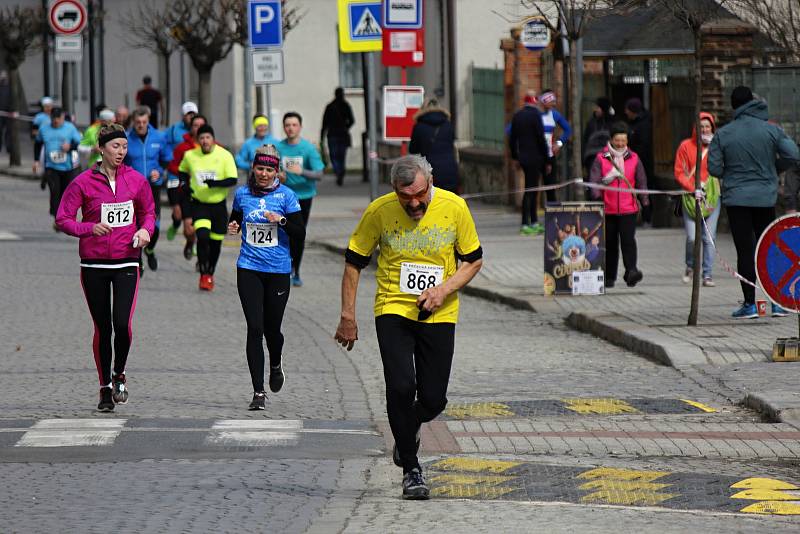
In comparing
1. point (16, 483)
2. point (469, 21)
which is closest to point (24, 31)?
point (469, 21)

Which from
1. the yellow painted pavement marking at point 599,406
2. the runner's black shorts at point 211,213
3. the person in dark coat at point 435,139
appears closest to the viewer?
the yellow painted pavement marking at point 599,406

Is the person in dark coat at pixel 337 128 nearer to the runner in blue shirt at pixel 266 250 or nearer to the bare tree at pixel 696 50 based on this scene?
the bare tree at pixel 696 50

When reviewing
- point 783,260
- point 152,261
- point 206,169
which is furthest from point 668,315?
point 152,261

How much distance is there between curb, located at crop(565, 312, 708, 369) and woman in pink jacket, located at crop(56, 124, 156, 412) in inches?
154

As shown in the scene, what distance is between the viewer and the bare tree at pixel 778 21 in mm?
20500

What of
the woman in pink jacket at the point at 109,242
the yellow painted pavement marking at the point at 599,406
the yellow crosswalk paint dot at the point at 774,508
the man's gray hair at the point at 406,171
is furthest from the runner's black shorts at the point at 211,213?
the yellow crosswalk paint dot at the point at 774,508

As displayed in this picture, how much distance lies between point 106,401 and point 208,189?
24.8ft

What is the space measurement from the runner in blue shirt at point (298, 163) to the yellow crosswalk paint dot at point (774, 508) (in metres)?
11.1

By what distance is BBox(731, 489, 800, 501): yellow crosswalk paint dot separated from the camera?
8209 mm

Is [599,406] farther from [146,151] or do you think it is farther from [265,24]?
[265,24]

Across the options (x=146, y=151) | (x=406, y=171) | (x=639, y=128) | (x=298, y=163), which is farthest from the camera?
(x=639, y=128)

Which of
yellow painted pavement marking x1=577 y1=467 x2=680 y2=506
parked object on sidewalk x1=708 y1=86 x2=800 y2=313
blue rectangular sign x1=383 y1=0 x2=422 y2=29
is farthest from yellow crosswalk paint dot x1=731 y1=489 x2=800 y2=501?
blue rectangular sign x1=383 y1=0 x2=422 y2=29

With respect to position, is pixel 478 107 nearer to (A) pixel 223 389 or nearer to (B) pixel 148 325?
(B) pixel 148 325

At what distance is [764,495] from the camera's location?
8.28 metres
